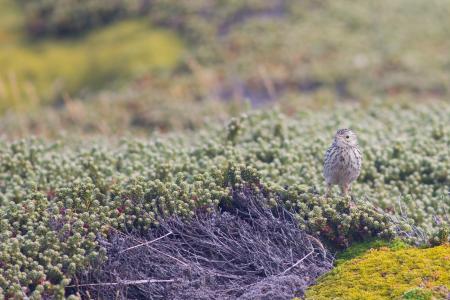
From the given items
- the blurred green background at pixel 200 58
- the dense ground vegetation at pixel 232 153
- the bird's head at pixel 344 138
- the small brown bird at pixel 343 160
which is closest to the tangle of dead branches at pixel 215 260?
the dense ground vegetation at pixel 232 153

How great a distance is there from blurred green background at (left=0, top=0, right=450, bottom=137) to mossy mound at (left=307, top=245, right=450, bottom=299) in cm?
1170

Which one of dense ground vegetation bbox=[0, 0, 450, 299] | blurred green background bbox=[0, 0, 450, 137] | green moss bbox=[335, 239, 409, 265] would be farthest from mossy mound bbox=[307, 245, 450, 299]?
blurred green background bbox=[0, 0, 450, 137]

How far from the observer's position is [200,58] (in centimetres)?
3080

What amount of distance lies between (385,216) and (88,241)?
400cm

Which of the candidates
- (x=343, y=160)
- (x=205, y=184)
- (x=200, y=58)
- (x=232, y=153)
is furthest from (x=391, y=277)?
(x=200, y=58)

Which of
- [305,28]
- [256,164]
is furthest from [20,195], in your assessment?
[305,28]

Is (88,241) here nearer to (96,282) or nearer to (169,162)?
(96,282)

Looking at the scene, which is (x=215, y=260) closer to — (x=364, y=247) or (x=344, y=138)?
(x=364, y=247)

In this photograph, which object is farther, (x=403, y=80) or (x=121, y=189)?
(x=403, y=80)

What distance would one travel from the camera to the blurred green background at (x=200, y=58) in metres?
25.1

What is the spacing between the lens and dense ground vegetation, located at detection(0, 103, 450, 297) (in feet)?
33.1

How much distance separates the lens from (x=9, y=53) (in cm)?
3356

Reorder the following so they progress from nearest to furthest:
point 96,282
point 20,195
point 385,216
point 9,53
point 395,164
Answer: point 96,282, point 385,216, point 20,195, point 395,164, point 9,53

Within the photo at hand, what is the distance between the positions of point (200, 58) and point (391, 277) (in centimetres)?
2196
